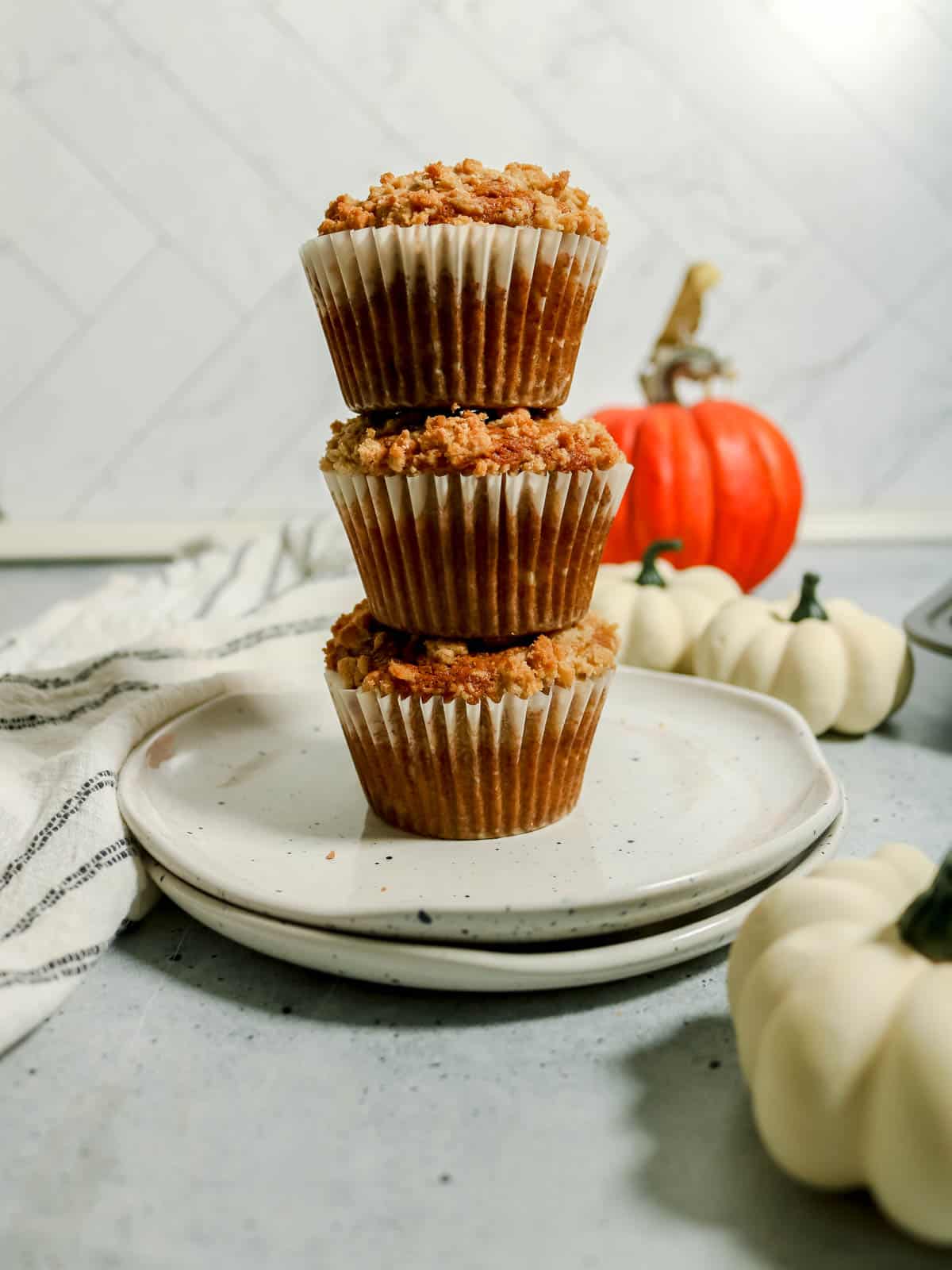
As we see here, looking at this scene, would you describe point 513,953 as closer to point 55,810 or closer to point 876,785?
point 55,810

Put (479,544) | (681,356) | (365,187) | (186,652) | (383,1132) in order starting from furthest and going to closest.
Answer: (365,187) < (681,356) < (186,652) < (479,544) < (383,1132)

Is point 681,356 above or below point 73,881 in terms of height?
above

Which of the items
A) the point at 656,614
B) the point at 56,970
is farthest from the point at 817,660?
the point at 56,970

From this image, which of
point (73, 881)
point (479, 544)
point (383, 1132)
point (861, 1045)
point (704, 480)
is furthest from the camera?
point (704, 480)

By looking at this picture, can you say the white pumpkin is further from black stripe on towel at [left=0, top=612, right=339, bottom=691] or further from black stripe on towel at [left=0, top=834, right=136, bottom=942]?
black stripe on towel at [left=0, top=612, right=339, bottom=691]

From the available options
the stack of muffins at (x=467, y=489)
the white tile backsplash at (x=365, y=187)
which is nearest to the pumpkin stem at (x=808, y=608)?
the stack of muffins at (x=467, y=489)

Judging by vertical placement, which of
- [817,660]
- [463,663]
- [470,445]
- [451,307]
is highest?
[451,307]

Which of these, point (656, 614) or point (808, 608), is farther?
point (656, 614)

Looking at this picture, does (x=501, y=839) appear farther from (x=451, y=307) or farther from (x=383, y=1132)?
(x=451, y=307)
